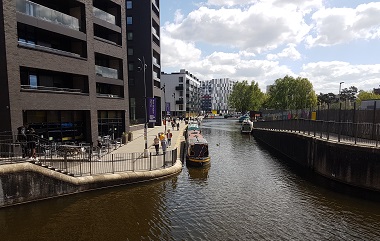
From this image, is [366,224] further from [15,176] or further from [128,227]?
[15,176]

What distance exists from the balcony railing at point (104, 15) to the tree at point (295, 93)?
3034 inches

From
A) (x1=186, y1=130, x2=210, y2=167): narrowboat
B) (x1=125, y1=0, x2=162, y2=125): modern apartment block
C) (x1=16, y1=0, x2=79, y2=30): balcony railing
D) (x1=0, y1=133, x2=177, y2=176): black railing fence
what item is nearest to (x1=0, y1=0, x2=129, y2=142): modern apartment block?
(x1=16, y1=0, x2=79, y2=30): balcony railing

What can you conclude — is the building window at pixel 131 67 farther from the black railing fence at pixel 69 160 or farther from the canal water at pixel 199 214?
the canal water at pixel 199 214

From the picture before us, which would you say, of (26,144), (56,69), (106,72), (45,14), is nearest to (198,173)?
(26,144)

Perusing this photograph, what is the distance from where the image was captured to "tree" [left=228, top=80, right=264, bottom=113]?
129 metres

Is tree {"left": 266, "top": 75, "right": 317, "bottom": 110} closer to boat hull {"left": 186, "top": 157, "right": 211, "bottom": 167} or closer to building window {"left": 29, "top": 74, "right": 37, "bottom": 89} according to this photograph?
boat hull {"left": 186, "top": 157, "right": 211, "bottom": 167}

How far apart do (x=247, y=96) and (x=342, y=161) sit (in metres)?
117

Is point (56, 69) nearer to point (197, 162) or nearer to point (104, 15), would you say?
point (104, 15)

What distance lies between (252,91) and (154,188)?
120603mm

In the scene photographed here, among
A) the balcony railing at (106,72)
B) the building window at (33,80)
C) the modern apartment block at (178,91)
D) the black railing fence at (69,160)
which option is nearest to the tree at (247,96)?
the modern apartment block at (178,91)

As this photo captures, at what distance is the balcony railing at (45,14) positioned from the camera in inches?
775

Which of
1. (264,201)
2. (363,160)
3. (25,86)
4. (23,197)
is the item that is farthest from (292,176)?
(25,86)

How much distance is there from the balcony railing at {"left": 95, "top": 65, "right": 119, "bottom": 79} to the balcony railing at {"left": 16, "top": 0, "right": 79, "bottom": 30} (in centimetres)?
502

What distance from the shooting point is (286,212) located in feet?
45.5
